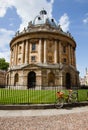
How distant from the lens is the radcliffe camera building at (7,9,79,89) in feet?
140

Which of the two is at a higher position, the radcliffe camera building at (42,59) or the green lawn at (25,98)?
the radcliffe camera building at (42,59)

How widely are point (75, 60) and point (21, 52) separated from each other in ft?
60.1

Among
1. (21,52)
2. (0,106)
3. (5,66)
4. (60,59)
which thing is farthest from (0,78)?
(0,106)

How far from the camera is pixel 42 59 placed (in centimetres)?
4450

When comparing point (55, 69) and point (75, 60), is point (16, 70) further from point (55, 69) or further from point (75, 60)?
point (75, 60)

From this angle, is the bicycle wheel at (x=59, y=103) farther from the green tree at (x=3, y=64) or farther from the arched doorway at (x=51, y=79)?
the green tree at (x=3, y=64)

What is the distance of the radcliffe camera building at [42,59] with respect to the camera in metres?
42.8

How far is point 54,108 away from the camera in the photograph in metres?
13.1

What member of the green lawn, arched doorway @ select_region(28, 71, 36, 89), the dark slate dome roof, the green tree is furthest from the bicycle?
the green tree

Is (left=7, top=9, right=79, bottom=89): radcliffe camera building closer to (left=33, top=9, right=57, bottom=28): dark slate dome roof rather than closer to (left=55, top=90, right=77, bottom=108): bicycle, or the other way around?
(left=33, top=9, right=57, bottom=28): dark slate dome roof

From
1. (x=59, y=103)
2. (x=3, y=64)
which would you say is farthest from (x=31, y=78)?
(x=3, y=64)

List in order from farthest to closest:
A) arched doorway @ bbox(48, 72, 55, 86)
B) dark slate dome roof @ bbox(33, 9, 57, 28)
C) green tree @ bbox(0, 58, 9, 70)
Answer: green tree @ bbox(0, 58, 9, 70) → dark slate dome roof @ bbox(33, 9, 57, 28) → arched doorway @ bbox(48, 72, 55, 86)

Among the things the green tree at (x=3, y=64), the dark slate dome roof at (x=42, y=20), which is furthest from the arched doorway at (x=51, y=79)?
the green tree at (x=3, y=64)

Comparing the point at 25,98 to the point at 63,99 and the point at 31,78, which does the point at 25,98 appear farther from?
the point at 31,78
